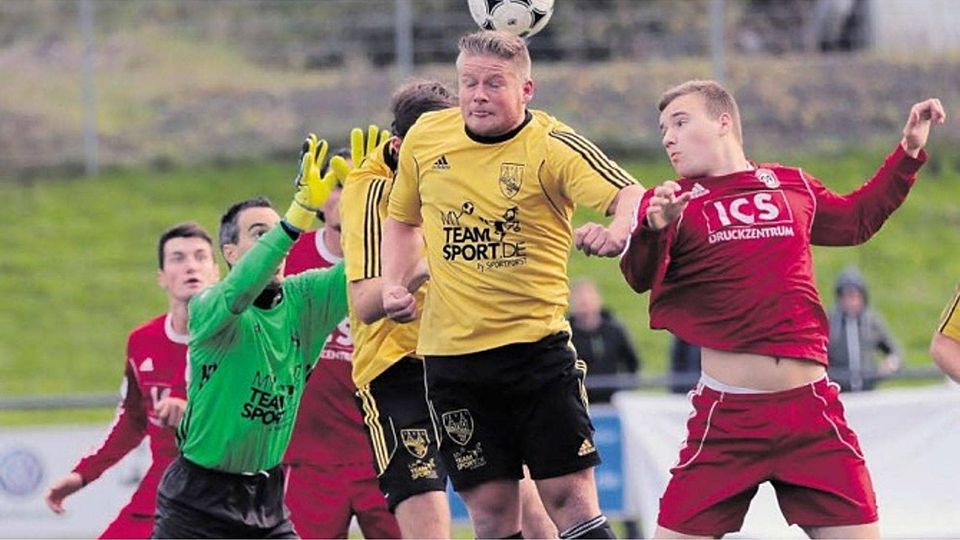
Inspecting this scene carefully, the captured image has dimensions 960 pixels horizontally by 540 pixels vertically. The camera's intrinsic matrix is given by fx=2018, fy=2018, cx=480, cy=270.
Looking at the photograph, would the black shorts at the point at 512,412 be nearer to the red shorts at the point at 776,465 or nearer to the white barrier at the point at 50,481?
the red shorts at the point at 776,465

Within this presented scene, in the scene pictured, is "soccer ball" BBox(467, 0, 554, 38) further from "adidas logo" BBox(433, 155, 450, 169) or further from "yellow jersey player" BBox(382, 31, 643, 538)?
"adidas logo" BBox(433, 155, 450, 169)

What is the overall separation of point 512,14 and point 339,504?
2741mm

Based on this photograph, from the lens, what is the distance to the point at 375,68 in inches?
908

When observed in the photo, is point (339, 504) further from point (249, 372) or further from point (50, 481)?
point (50, 481)

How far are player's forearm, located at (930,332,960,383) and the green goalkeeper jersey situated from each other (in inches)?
94.9

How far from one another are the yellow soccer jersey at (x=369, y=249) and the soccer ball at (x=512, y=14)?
2.10 ft

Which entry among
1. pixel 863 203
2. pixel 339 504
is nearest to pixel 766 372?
pixel 863 203

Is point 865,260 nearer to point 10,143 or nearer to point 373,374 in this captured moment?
point 10,143

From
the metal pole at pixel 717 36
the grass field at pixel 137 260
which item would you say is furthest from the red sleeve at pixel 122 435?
the metal pole at pixel 717 36

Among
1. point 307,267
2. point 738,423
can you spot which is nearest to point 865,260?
point 307,267

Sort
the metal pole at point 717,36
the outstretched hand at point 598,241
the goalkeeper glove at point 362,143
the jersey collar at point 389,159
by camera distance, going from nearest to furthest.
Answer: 1. the outstretched hand at point 598,241
2. the jersey collar at point 389,159
3. the goalkeeper glove at point 362,143
4. the metal pole at point 717,36

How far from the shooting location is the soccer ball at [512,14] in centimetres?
782

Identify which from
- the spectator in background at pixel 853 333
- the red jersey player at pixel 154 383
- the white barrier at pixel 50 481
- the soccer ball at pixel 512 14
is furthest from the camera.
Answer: the spectator in background at pixel 853 333

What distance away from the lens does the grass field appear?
19797 millimetres
